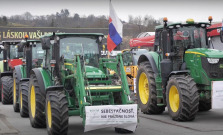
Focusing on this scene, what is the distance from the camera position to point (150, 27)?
1825 inches

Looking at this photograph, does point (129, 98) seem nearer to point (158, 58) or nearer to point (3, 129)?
point (3, 129)

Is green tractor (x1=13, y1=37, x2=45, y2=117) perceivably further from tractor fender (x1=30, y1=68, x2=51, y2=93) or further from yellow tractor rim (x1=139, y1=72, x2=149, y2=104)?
yellow tractor rim (x1=139, y1=72, x2=149, y2=104)

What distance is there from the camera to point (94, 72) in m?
9.28

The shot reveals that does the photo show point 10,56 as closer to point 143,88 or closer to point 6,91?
point 6,91

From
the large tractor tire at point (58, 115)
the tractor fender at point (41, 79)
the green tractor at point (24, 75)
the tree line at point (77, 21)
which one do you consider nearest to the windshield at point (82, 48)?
the tractor fender at point (41, 79)

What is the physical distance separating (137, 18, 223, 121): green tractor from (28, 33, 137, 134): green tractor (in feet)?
7.61

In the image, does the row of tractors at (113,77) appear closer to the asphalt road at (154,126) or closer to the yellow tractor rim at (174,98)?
the yellow tractor rim at (174,98)

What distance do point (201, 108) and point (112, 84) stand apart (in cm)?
511

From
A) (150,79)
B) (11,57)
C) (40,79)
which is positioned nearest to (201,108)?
(150,79)

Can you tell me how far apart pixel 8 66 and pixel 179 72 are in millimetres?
8857

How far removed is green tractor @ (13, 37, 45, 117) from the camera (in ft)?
39.1

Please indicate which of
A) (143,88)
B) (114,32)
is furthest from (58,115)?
(143,88)

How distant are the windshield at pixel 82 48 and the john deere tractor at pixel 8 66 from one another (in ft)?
23.4

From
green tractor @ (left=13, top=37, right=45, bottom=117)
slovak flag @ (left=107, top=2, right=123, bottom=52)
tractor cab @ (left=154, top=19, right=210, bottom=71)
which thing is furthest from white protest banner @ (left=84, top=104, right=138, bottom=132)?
green tractor @ (left=13, top=37, right=45, bottom=117)
